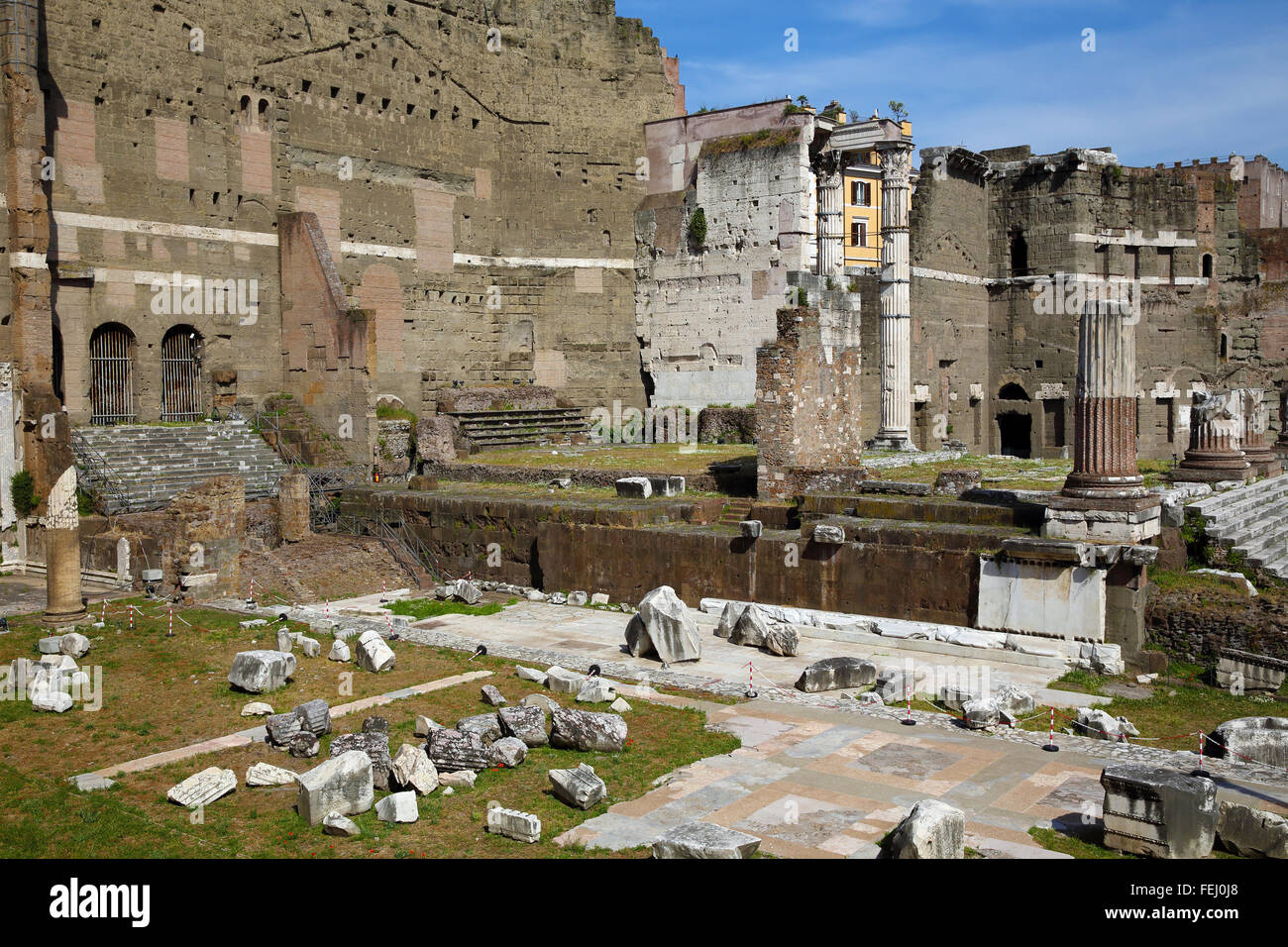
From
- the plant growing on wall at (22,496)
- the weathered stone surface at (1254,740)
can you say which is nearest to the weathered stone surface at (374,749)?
the weathered stone surface at (1254,740)

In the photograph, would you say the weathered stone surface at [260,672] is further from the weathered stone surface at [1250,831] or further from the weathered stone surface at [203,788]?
the weathered stone surface at [1250,831]

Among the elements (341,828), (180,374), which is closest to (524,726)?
(341,828)

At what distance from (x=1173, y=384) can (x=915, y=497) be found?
68.3ft

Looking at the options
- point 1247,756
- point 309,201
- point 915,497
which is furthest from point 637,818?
point 309,201

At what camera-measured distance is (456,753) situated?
8.62 meters

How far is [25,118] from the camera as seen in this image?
768 inches

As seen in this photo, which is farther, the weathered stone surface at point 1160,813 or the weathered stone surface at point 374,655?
the weathered stone surface at point 374,655

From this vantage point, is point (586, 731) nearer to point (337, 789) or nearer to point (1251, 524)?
point (337, 789)

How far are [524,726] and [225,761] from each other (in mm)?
2343

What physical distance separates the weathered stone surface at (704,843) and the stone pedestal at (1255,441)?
15.0 meters

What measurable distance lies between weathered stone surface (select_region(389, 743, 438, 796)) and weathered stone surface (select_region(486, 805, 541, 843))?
32.9 inches

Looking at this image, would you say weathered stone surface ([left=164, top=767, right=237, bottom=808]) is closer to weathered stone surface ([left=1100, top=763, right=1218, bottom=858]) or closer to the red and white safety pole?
weathered stone surface ([left=1100, top=763, right=1218, bottom=858])

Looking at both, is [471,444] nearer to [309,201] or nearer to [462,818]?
[309,201]

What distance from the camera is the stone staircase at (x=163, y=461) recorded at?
1858 centimetres
